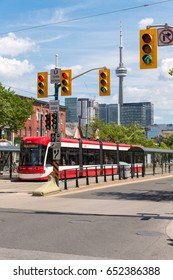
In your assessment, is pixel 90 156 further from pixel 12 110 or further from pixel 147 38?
pixel 147 38

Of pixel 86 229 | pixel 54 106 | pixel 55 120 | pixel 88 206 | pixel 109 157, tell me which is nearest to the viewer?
pixel 86 229

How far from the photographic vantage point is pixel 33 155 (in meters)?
32.0

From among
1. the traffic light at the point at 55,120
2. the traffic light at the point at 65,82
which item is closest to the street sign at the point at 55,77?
the traffic light at the point at 65,82

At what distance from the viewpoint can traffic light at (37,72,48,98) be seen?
21.0 m

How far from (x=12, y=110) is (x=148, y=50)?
144ft

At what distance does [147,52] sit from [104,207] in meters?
5.73

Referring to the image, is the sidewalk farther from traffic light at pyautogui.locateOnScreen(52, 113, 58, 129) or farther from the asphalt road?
traffic light at pyautogui.locateOnScreen(52, 113, 58, 129)

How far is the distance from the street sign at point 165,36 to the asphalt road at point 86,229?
A: 5.80 meters

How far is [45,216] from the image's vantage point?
13602mm

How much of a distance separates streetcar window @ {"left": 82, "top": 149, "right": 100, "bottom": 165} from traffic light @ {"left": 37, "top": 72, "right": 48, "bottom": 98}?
1581cm

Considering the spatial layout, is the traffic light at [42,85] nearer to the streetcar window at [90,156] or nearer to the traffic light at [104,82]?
the traffic light at [104,82]

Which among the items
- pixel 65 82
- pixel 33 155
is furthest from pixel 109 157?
A: pixel 65 82

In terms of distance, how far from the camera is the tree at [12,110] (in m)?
55.0

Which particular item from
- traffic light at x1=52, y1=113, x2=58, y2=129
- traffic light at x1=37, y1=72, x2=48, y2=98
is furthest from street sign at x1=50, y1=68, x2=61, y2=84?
traffic light at x1=52, y1=113, x2=58, y2=129
